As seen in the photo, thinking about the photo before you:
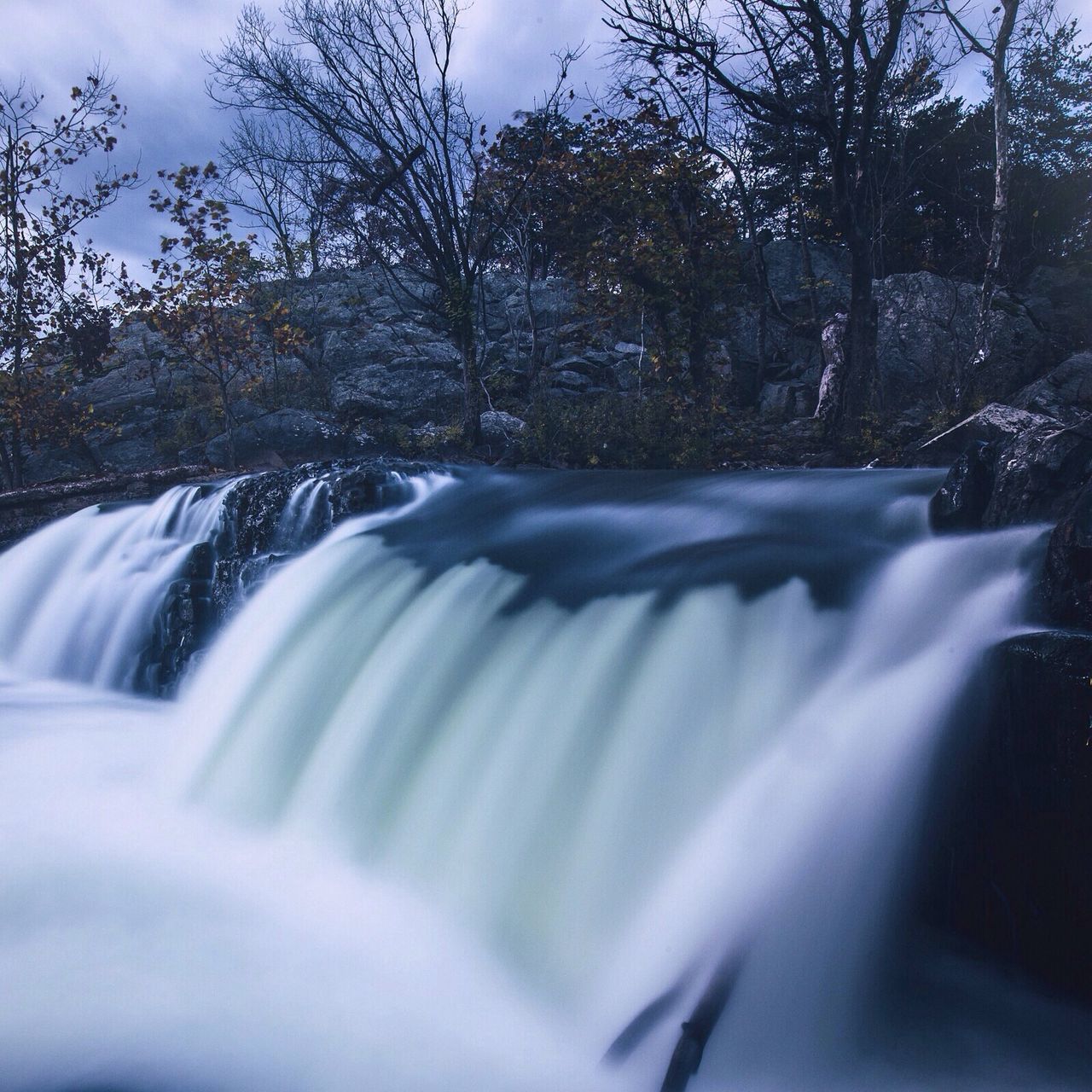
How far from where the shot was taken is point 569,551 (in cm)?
518

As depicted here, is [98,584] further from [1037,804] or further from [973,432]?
[973,432]

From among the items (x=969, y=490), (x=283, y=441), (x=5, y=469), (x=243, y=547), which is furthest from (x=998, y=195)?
(x=5, y=469)

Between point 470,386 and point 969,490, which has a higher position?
point 470,386

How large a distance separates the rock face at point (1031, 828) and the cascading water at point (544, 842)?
0.13 m

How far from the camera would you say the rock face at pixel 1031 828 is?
2258 mm

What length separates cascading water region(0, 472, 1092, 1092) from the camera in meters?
2.41

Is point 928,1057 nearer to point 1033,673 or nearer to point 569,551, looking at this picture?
point 1033,673

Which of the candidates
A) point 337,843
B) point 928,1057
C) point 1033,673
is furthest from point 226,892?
point 1033,673

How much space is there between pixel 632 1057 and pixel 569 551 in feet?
10.6

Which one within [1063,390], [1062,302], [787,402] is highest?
[1062,302]

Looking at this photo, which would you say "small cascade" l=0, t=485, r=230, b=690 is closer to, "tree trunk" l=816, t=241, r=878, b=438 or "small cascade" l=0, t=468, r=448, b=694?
"small cascade" l=0, t=468, r=448, b=694

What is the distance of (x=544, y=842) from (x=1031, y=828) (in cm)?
162

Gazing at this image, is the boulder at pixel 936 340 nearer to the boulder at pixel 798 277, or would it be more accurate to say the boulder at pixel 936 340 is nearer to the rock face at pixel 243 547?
the boulder at pixel 798 277

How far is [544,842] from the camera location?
3084 millimetres
